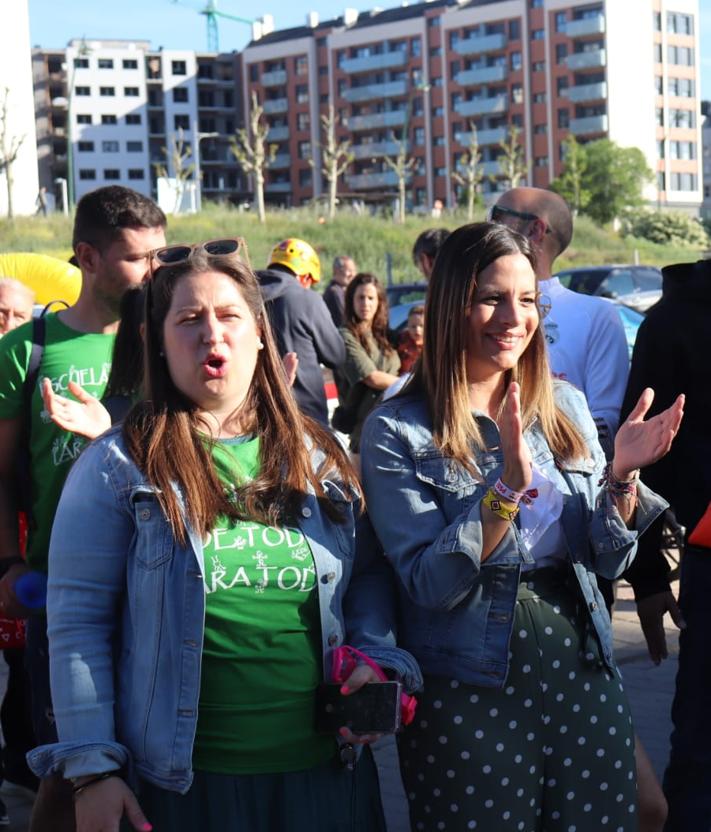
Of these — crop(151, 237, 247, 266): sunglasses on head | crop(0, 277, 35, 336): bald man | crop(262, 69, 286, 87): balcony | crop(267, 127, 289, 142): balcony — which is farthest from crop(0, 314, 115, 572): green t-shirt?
crop(262, 69, 286, 87): balcony

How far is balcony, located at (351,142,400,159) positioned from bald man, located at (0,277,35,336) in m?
109

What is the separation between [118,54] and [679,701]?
130840 mm

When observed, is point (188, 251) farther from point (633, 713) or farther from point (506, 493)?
point (633, 713)

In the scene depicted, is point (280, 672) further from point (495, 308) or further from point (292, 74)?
point (292, 74)

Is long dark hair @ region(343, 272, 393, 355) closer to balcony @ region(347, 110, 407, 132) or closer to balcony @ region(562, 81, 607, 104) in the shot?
balcony @ region(562, 81, 607, 104)

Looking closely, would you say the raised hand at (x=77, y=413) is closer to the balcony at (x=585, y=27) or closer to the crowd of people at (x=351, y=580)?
the crowd of people at (x=351, y=580)

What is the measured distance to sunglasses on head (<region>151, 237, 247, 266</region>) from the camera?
9.15ft

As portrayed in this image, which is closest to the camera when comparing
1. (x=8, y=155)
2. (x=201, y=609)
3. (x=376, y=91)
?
(x=201, y=609)

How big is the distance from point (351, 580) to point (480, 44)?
10787 cm

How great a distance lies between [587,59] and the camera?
101m

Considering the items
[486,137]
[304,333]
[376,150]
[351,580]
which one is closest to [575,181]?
[486,137]

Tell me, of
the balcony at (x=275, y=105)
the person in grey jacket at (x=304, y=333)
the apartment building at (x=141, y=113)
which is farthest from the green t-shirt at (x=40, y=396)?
the apartment building at (x=141, y=113)

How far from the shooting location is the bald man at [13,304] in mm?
6379

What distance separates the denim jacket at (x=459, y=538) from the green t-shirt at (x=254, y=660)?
12.8 inches
